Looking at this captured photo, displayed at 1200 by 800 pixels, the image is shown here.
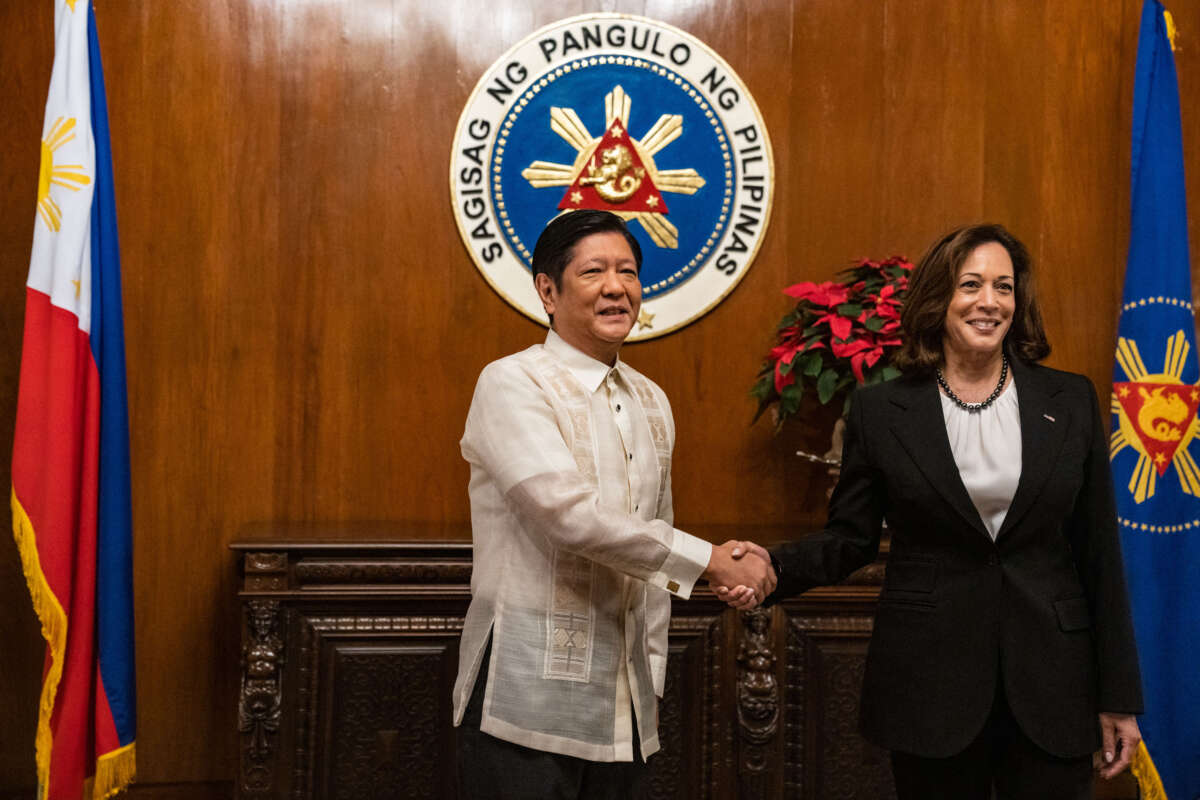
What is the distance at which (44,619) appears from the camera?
250cm

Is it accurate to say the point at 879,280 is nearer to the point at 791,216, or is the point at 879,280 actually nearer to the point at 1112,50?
the point at 791,216

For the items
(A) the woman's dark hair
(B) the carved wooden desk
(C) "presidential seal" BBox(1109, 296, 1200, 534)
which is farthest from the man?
(C) "presidential seal" BBox(1109, 296, 1200, 534)

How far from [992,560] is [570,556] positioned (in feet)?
2.12

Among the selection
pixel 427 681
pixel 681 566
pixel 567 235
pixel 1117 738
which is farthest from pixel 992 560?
pixel 427 681

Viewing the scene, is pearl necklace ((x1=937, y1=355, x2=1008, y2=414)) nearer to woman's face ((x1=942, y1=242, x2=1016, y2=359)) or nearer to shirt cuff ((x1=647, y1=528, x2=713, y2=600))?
woman's face ((x1=942, y1=242, x2=1016, y2=359))

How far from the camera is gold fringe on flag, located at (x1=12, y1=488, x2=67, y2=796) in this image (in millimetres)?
2496

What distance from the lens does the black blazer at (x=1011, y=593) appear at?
63.7 inches

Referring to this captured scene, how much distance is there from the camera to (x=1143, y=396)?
9.80 ft

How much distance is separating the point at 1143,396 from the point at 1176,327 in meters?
0.22

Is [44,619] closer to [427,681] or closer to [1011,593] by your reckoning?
[427,681]

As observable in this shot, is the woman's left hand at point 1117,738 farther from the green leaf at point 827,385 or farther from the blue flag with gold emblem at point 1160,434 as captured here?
the blue flag with gold emblem at point 1160,434

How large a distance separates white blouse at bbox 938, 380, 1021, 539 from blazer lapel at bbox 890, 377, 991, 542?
0.02 metres

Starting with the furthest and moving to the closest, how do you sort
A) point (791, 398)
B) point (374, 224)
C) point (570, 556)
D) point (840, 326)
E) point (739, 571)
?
point (374, 224) < point (791, 398) < point (840, 326) < point (739, 571) < point (570, 556)

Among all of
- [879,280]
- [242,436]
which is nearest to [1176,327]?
[879,280]
